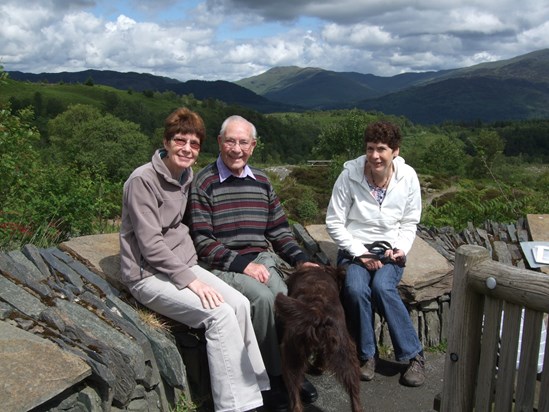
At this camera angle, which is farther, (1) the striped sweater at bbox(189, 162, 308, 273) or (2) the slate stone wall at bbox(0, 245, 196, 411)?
(1) the striped sweater at bbox(189, 162, 308, 273)

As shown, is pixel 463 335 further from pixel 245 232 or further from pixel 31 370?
pixel 31 370

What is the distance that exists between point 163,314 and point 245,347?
0.63m

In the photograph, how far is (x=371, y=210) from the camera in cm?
428

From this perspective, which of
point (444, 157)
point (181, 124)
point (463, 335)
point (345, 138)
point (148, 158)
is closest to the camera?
point (463, 335)

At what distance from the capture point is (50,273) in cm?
364

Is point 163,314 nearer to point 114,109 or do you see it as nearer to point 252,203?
point 252,203

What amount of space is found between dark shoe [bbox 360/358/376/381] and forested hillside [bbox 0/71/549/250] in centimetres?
306

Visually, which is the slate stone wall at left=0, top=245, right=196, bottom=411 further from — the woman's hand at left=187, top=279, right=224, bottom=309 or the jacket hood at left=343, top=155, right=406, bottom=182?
the jacket hood at left=343, top=155, right=406, bottom=182

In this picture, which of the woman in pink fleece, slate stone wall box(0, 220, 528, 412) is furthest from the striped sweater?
slate stone wall box(0, 220, 528, 412)

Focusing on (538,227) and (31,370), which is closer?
(31,370)

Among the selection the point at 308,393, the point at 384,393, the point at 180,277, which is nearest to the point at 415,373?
the point at 384,393

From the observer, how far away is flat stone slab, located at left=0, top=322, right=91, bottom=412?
238 centimetres

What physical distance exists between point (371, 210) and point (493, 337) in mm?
1897

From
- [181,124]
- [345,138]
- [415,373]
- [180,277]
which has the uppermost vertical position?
[181,124]
